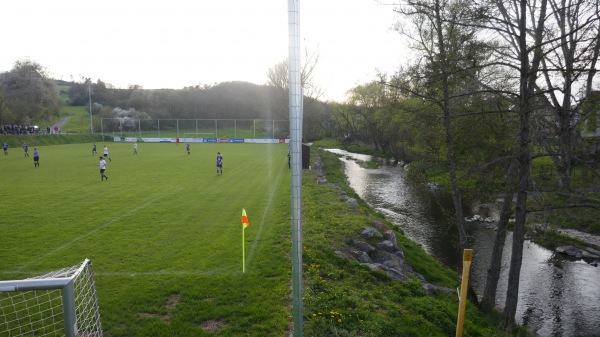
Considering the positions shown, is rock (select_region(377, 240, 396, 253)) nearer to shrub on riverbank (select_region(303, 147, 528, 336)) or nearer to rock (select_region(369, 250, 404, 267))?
rock (select_region(369, 250, 404, 267))

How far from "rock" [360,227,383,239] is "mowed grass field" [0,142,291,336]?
8.95ft

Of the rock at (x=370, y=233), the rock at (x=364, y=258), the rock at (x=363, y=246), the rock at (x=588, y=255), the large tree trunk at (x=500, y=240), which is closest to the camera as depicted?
Answer: the large tree trunk at (x=500, y=240)

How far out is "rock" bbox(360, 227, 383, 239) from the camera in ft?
41.2

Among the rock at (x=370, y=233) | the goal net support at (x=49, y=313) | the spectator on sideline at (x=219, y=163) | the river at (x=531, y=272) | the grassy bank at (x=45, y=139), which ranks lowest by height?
the river at (x=531, y=272)

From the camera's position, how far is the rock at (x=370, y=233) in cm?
1257

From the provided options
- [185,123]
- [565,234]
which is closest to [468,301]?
[565,234]

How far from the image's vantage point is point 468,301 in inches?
408

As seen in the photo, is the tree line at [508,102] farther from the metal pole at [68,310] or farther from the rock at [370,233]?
the metal pole at [68,310]

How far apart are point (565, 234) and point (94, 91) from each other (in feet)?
354

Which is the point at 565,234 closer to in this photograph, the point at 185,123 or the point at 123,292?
the point at 123,292

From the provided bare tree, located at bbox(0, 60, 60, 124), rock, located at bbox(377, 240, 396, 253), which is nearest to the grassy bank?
bare tree, located at bbox(0, 60, 60, 124)

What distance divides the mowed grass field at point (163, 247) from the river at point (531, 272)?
5793 millimetres

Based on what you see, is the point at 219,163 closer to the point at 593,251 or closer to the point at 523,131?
the point at 523,131

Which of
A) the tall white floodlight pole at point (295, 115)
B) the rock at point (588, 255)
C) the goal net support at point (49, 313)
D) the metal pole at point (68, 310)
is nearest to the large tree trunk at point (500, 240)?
the tall white floodlight pole at point (295, 115)
